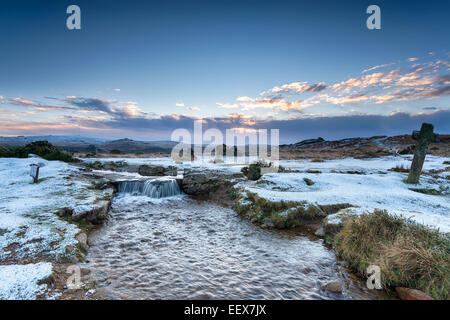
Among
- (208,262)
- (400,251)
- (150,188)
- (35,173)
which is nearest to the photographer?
(400,251)

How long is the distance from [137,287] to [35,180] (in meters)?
14.2

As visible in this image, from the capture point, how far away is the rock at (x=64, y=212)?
9690 millimetres

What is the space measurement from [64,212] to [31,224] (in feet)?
6.68

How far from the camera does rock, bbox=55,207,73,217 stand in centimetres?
969

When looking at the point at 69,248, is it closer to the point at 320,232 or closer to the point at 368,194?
the point at 320,232

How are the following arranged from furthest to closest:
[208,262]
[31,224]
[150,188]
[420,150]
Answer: [150,188], [420,150], [31,224], [208,262]

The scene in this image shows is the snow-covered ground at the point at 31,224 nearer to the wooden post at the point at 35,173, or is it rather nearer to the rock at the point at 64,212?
the rock at the point at 64,212

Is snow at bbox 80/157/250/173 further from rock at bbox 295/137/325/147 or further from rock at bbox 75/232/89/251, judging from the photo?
rock at bbox 295/137/325/147

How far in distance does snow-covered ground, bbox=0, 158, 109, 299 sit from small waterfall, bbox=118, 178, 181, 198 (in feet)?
11.7

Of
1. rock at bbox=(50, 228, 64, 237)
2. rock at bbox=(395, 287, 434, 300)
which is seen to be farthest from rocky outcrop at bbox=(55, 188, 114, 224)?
rock at bbox=(395, 287, 434, 300)

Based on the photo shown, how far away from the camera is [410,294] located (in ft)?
16.2

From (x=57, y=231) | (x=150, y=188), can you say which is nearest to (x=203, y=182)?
(x=150, y=188)

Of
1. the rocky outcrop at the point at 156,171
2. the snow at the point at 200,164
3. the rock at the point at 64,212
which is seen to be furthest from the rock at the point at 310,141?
the rock at the point at 64,212

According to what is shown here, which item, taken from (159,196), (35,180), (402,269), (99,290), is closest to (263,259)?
(402,269)
